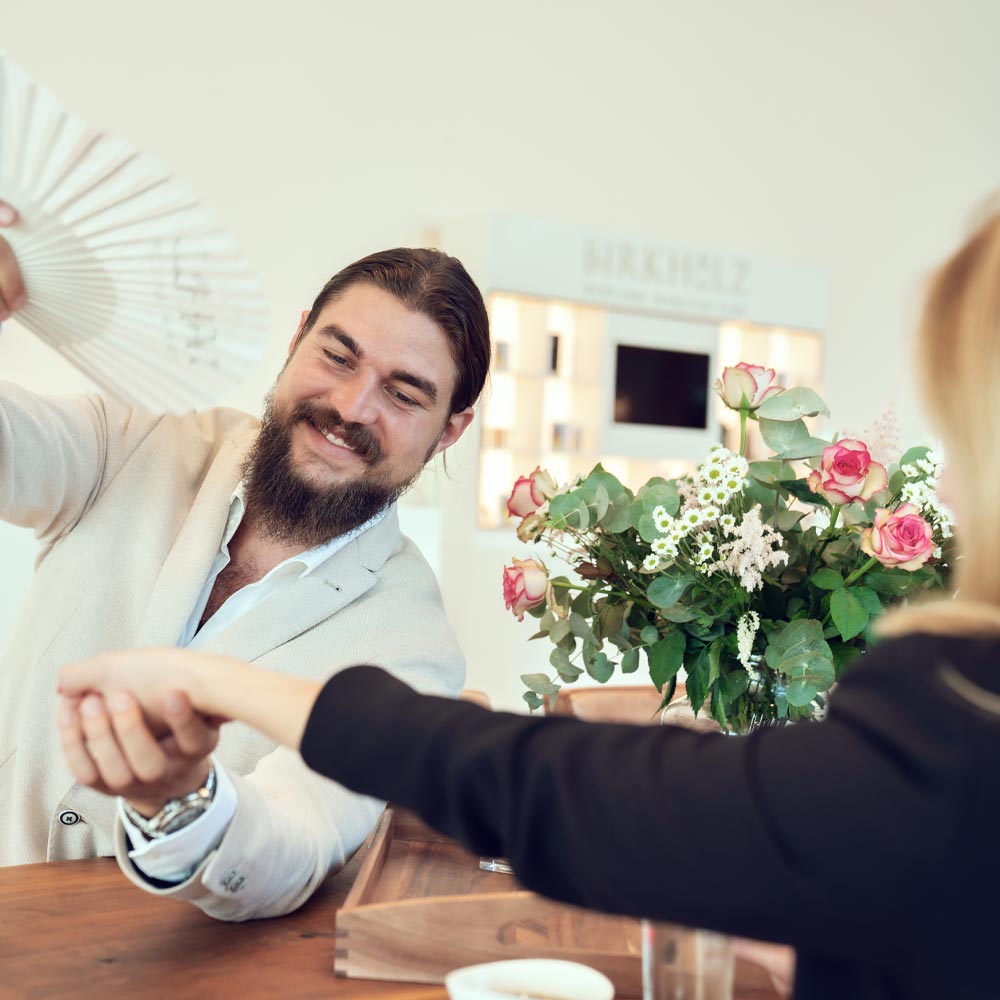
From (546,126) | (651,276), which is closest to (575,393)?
(651,276)

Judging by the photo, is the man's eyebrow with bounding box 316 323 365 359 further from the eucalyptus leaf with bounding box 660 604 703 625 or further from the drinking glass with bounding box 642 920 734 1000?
the drinking glass with bounding box 642 920 734 1000

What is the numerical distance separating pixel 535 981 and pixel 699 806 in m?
0.40

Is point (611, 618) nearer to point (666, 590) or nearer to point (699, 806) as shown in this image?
point (666, 590)

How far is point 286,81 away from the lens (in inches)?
217

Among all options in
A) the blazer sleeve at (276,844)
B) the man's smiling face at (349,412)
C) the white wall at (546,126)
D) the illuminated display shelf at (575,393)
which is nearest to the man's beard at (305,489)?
the man's smiling face at (349,412)

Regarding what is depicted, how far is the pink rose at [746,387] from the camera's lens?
1234 mm

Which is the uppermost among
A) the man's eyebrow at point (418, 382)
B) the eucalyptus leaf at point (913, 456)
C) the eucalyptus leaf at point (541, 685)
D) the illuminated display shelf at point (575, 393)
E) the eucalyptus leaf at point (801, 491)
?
the illuminated display shelf at point (575, 393)

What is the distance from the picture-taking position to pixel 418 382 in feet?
5.95

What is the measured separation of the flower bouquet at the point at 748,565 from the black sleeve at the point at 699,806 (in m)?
0.54

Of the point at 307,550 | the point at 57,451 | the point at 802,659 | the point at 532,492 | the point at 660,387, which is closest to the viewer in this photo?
the point at 802,659

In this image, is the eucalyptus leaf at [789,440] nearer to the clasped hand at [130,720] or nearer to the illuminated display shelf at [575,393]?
the clasped hand at [130,720]

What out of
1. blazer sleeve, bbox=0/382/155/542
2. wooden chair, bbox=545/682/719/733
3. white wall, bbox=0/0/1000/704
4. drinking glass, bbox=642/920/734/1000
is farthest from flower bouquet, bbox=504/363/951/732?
white wall, bbox=0/0/1000/704

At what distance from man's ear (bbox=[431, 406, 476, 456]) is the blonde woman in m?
1.28

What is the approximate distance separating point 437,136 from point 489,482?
6.14 feet
